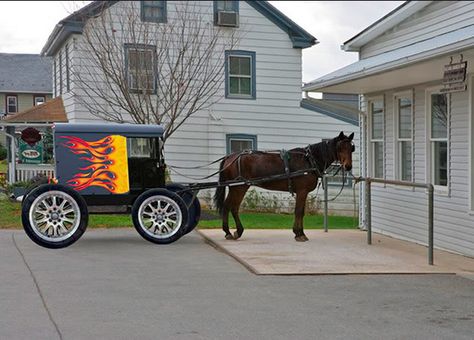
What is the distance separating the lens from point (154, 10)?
2077 centimetres

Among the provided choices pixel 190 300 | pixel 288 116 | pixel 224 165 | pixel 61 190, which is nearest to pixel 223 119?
pixel 288 116

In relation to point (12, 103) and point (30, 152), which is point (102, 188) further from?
point (12, 103)

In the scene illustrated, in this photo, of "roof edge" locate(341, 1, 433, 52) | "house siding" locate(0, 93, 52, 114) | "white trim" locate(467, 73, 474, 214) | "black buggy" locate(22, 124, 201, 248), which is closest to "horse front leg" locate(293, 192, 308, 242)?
"black buggy" locate(22, 124, 201, 248)

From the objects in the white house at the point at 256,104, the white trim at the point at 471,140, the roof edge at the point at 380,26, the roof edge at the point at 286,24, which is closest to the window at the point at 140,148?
the roof edge at the point at 380,26

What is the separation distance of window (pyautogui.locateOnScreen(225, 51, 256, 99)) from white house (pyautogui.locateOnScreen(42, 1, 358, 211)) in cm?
3

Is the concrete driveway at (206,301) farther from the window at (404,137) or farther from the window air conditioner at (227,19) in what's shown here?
the window air conditioner at (227,19)

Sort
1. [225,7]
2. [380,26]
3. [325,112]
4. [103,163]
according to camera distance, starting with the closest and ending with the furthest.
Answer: [103,163] < [380,26] < [225,7] < [325,112]

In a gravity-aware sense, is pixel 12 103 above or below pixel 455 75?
above

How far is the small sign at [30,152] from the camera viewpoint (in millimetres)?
21188

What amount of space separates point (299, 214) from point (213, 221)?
14.3ft

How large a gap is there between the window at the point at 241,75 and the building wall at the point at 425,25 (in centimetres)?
750

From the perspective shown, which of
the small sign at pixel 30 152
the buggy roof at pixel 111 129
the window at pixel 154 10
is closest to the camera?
the buggy roof at pixel 111 129

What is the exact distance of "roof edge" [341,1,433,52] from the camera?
1288cm

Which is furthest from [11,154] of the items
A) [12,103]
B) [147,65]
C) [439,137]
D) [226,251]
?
[12,103]
